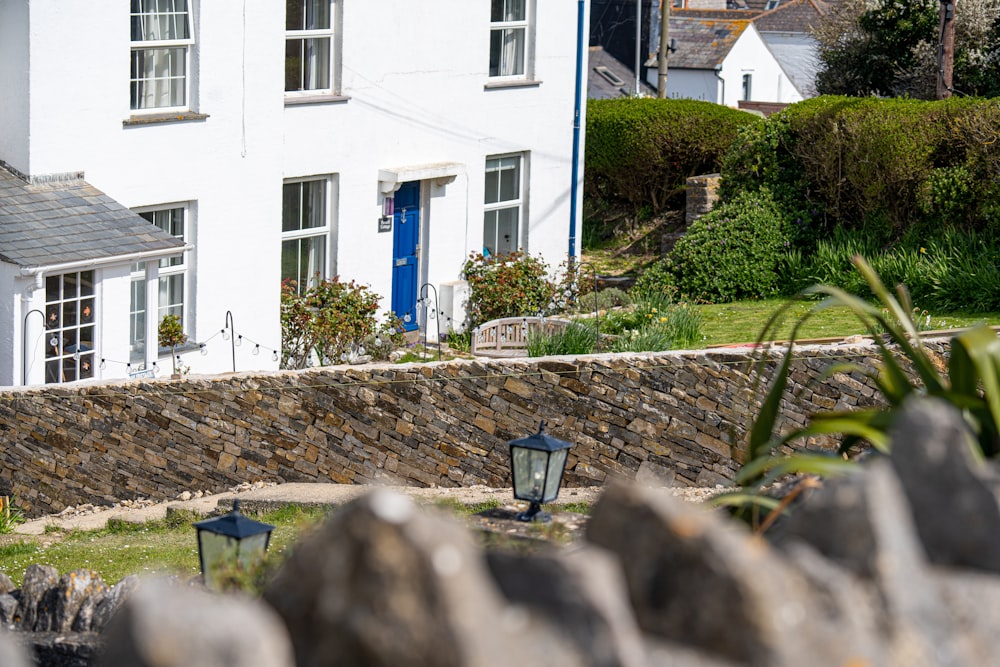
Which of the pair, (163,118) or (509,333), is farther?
(509,333)

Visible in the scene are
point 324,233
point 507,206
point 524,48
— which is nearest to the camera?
point 324,233

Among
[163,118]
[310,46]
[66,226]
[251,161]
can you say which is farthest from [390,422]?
[310,46]

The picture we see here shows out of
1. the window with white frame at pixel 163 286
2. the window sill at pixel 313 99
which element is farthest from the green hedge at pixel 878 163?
the window with white frame at pixel 163 286

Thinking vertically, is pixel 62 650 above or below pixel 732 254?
below

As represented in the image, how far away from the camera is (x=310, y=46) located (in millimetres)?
15102

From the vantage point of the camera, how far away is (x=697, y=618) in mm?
1879

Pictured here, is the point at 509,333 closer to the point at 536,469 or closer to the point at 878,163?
the point at 878,163

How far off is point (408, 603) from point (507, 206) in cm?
1641

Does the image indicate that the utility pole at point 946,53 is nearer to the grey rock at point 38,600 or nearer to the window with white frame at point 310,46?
the window with white frame at point 310,46

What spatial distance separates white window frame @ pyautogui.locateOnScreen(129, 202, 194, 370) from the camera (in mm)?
12961

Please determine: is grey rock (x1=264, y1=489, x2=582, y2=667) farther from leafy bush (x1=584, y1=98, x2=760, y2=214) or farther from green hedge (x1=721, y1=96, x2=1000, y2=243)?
leafy bush (x1=584, y1=98, x2=760, y2=214)

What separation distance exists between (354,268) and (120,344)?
12.7ft

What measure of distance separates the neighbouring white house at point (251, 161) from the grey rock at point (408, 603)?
10.2m

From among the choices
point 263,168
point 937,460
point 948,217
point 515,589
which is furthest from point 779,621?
point 948,217
